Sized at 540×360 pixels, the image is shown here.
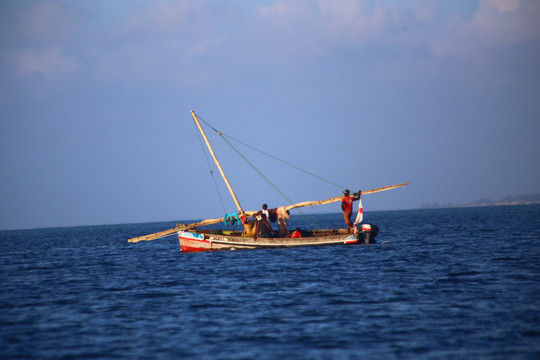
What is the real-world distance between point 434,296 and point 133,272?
18.8m

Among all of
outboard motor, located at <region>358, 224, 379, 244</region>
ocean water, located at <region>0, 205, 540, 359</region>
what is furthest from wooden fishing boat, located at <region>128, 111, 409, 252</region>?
ocean water, located at <region>0, 205, 540, 359</region>

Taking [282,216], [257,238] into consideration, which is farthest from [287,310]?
[282,216]

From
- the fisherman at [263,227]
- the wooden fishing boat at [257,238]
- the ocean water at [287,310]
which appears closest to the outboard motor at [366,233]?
the wooden fishing boat at [257,238]

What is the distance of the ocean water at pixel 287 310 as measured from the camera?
13625 mm

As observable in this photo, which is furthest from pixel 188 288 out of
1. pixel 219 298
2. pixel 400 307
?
pixel 400 307

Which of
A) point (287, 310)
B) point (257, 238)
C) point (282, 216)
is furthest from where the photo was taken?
point (282, 216)

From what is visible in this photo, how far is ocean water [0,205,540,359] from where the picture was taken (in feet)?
44.7

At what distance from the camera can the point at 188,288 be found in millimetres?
23922

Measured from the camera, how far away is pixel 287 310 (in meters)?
18.0

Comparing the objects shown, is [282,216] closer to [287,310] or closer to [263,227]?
[263,227]

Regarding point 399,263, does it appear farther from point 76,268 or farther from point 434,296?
point 76,268

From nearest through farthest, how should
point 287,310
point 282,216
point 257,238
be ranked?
1. point 287,310
2. point 257,238
3. point 282,216

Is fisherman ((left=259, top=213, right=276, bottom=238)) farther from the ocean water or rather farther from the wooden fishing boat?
the ocean water

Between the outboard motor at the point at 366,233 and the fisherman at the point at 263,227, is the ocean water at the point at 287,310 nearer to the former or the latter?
the outboard motor at the point at 366,233
